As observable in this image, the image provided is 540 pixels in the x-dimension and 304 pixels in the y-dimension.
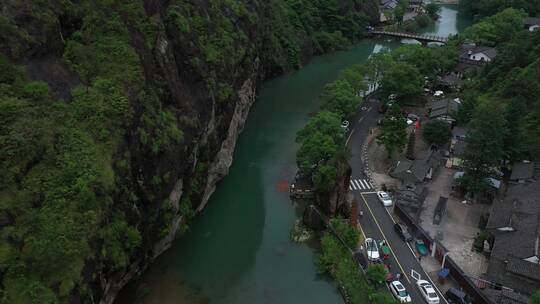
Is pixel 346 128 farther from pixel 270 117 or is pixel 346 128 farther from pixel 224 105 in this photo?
pixel 224 105

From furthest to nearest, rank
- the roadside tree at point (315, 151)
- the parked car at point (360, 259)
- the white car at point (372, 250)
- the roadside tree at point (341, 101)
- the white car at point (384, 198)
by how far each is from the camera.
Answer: the roadside tree at point (341, 101) → the roadside tree at point (315, 151) → the white car at point (384, 198) → the white car at point (372, 250) → the parked car at point (360, 259)

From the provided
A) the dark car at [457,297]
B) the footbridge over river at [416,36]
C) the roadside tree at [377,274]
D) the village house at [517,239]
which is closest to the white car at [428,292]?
the dark car at [457,297]

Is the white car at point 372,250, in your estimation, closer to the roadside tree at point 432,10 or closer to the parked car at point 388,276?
the parked car at point 388,276

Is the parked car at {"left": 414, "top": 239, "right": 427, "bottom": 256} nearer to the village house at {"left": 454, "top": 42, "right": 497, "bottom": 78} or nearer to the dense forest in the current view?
the village house at {"left": 454, "top": 42, "right": 497, "bottom": 78}

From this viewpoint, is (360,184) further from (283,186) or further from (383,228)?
(283,186)

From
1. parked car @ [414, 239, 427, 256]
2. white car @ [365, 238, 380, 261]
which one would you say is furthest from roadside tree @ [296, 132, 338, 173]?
parked car @ [414, 239, 427, 256]

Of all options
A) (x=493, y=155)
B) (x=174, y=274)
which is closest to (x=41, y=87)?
(x=174, y=274)
